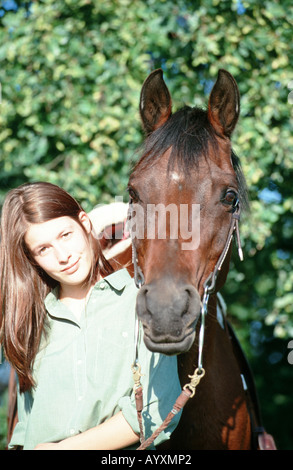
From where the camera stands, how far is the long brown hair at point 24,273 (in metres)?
1.82

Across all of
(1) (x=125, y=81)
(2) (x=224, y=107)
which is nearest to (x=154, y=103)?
(2) (x=224, y=107)

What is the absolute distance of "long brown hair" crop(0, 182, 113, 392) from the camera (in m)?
1.82

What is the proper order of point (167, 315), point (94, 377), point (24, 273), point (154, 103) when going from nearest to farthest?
point (167, 315) → point (94, 377) → point (24, 273) → point (154, 103)

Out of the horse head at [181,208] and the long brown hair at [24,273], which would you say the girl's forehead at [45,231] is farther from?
the horse head at [181,208]

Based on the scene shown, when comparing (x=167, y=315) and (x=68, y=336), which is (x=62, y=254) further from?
(x=167, y=315)

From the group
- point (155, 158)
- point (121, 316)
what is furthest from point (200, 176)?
point (121, 316)

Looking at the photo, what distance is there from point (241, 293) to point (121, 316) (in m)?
3.36

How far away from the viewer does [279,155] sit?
3.48 metres

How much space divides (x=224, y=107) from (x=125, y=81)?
68.4 inches

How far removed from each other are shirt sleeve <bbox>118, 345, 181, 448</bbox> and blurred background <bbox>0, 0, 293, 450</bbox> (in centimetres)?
183

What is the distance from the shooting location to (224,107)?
77.2 inches

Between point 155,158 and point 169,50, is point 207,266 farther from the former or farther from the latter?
point 169,50

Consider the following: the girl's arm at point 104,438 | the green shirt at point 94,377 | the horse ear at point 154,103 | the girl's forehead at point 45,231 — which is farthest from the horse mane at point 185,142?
the girl's arm at point 104,438
